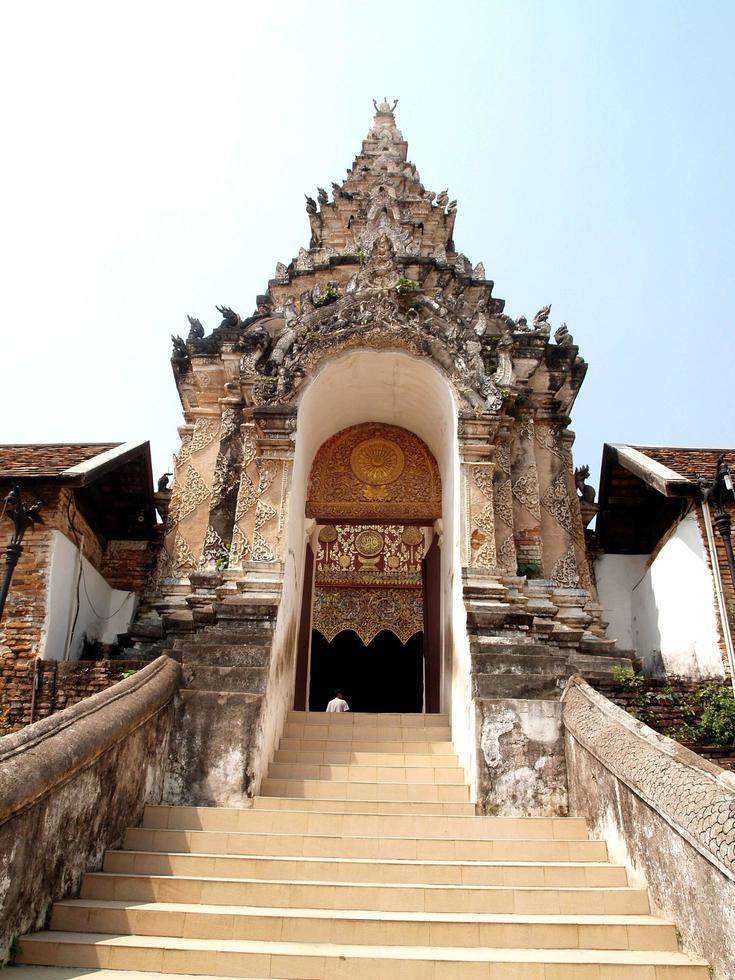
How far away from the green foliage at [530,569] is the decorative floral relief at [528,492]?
85cm

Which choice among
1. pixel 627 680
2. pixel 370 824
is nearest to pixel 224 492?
pixel 370 824

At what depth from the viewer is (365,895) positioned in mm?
4820

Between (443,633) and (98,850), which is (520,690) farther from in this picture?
(98,850)

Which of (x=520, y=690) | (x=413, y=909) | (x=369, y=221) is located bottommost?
→ (x=413, y=909)

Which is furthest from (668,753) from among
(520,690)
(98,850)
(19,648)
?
(19,648)

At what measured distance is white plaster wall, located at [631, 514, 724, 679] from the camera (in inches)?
368

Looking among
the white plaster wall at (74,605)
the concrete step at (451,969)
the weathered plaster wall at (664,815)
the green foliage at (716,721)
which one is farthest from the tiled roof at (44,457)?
the green foliage at (716,721)

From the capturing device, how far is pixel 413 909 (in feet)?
15.7

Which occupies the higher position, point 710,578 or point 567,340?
point 567,340

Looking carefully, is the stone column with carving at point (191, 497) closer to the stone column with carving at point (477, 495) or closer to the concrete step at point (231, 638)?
the concrete step at point (231, 638)

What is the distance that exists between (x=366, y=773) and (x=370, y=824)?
1209mm

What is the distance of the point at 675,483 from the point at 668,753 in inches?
224

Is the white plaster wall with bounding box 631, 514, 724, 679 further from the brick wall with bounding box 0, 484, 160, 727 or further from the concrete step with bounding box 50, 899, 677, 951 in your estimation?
the brick wall with bounding box 0, 484, 160, 727

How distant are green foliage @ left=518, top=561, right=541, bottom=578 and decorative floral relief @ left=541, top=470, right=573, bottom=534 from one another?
1.34 meters
